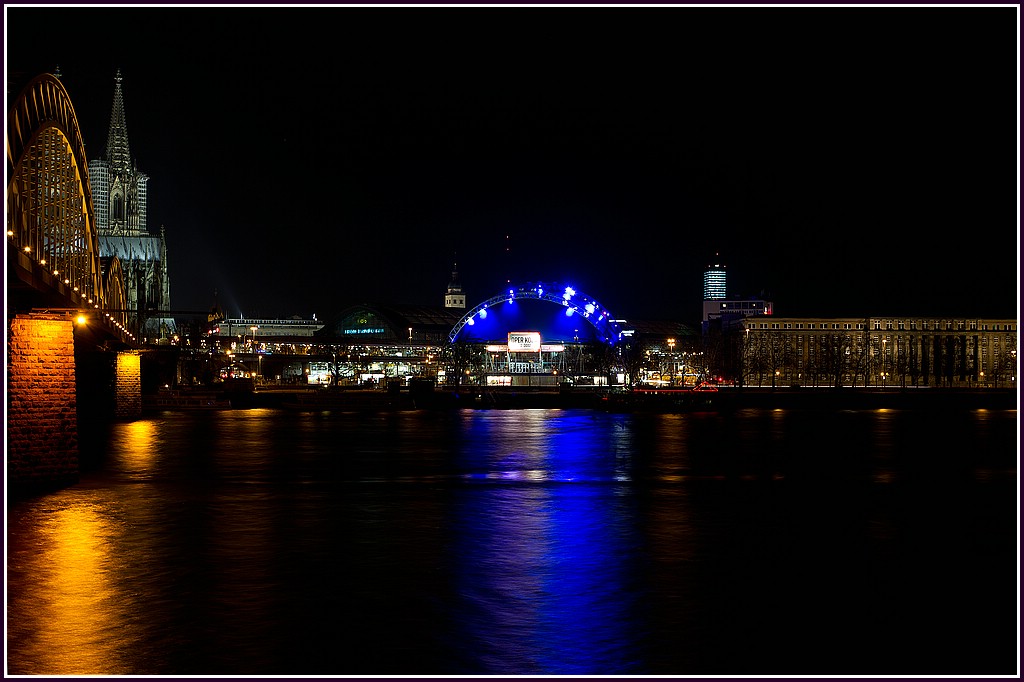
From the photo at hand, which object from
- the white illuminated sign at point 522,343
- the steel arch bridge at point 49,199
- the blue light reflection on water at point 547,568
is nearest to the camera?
the blue light reflection on water at point 547,568

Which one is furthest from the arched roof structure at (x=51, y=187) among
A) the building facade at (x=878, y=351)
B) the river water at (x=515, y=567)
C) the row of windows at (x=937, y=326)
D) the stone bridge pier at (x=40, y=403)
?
the row of windows at (x=937, y=326)

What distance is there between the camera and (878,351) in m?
180

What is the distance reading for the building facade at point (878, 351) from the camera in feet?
558

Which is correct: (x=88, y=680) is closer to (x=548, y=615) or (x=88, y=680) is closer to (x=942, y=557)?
(x=548, y=615)

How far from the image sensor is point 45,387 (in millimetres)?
35000

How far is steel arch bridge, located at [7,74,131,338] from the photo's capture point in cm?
3167

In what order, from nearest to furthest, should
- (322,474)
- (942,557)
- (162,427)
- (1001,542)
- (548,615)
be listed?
(548,615), (942,557), (1001,542), (322,474), (162,427)

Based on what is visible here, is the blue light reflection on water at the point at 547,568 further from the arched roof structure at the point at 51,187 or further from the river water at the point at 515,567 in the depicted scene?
the arched roof structure at the point at 51,187

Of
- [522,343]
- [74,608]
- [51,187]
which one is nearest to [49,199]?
[51,187]

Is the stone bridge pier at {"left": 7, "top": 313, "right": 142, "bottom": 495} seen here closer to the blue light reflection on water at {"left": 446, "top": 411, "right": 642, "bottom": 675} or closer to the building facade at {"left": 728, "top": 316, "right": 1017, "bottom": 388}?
the blue light reflection on water at {"left": 446, "top": 411, "right": 642, "bottom": 675}

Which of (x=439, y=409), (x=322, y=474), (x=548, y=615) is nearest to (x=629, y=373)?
(x=439, y=409)

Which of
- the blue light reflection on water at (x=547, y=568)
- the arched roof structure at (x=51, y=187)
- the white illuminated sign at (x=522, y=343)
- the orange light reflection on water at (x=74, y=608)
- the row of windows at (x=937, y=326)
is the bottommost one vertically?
the blue light reflection on water at (x=547, y=568)

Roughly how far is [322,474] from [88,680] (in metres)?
27.9

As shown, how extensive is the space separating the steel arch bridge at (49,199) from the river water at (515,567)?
7064mm
